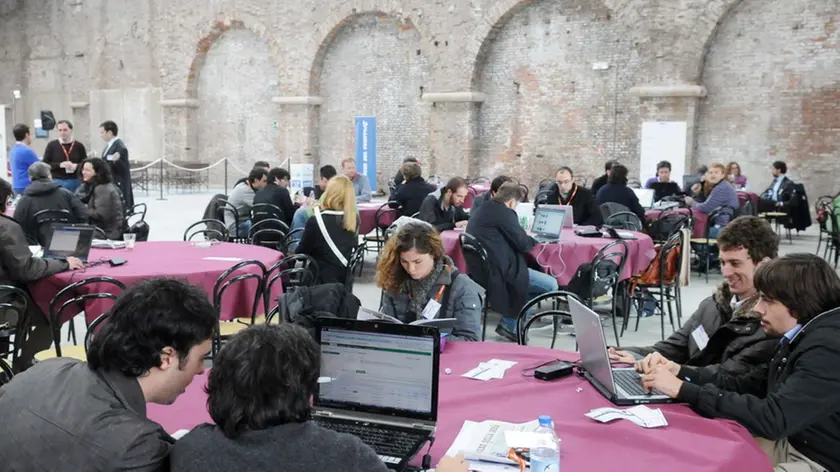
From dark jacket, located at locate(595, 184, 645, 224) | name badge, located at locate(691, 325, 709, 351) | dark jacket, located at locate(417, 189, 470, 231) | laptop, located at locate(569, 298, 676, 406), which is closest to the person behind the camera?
laptop, located at locate(569, 298, 676, 406)

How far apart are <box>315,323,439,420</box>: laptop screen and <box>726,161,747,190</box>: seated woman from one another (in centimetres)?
946

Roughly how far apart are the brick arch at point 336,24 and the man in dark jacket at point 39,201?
929 cm

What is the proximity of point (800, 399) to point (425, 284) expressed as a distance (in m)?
1.72

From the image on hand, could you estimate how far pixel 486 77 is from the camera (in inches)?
561

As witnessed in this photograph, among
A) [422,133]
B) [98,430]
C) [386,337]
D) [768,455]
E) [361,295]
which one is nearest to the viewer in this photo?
[98,430]

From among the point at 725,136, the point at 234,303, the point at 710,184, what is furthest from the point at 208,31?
the point at 234,303

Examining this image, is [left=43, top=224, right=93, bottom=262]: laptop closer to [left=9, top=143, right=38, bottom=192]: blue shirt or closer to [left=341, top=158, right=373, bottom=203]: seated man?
[left=341, top=158, right=373, bottom=203]: seated man

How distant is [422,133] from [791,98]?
6.58m

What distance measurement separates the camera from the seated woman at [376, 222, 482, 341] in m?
3.52

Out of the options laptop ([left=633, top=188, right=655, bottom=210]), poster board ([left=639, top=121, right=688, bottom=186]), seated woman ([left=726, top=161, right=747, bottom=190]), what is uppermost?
poster board ([left=639, top=121, right=688, bottom=186])

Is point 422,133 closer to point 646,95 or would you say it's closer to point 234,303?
point 646,95

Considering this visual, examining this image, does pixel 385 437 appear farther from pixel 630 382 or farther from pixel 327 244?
pixel 327 244

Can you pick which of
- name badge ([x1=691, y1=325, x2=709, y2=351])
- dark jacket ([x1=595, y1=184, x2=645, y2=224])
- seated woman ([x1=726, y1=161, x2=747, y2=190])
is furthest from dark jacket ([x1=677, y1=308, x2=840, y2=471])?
seated woman ([x1=726, y1=161, x2=747, y2=190])

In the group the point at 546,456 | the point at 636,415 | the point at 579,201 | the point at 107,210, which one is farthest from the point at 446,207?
the point at 546,456
